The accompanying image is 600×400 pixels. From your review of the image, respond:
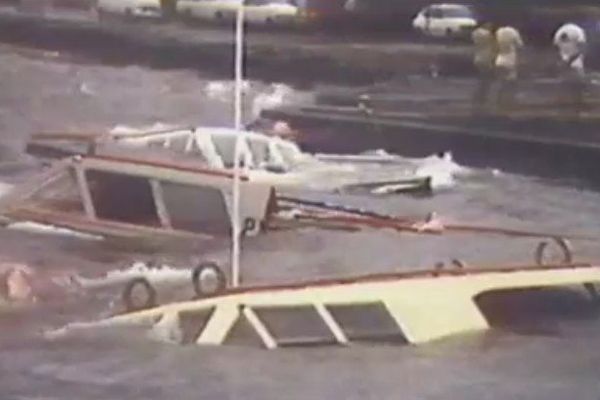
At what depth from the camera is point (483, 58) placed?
185 centimetres

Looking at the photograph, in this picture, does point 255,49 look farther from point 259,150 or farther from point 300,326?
point 300,326

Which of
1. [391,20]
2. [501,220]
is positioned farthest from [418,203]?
[391,20]

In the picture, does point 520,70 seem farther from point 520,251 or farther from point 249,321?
point 249,321

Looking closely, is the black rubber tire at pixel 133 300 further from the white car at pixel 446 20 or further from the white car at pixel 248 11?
the white car at pixel 446 20

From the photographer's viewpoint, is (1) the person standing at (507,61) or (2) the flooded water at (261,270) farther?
(1) the person standing at (507,61)

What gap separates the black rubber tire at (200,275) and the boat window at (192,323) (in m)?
0.02

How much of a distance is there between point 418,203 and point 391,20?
0.70 feet

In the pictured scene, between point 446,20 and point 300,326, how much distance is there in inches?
15.1

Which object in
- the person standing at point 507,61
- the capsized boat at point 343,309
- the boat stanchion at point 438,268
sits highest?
the person standing at point 507,61

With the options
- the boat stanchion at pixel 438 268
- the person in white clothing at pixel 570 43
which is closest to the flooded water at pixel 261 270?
the boat stanchion at pixel 438 268

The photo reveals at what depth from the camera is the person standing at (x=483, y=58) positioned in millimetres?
1842

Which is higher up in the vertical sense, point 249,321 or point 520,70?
point 520,70

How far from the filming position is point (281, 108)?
1.83 meters

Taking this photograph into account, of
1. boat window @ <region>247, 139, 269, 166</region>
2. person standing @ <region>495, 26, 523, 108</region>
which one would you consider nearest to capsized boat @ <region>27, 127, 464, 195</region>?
boat window @ <region>247, 139, 269, 166</region>
